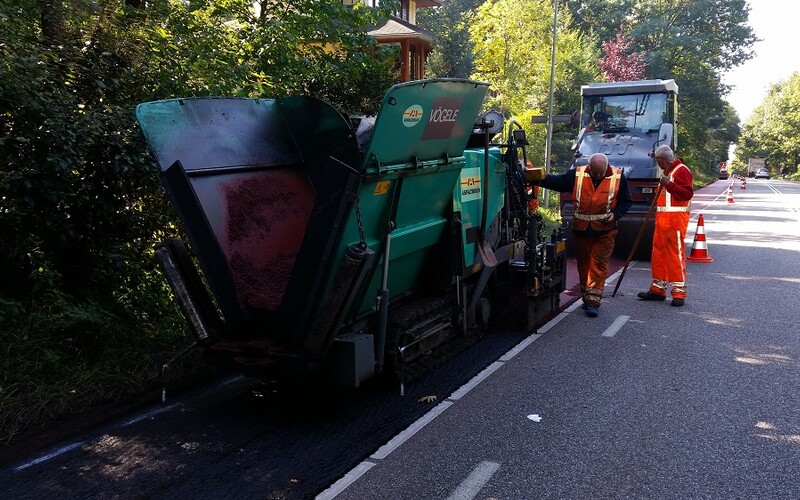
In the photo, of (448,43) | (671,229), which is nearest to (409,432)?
(671,229)

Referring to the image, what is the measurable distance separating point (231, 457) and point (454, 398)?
1.73m

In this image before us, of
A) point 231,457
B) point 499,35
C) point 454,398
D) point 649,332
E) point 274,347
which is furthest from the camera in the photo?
point 499,35

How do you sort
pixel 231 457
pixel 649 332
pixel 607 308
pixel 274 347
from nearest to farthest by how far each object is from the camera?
pixel 231 457 → pixel 274 347 → pixel 649 332 → pixel 607 308

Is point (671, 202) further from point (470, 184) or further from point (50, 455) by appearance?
point (50, 455)

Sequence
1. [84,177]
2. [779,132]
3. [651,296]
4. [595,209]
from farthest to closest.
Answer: [779,132] < [651,296] < [595,209] < [84,177]

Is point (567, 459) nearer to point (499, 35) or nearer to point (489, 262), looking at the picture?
point (489, 262)

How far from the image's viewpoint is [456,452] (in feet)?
13.5

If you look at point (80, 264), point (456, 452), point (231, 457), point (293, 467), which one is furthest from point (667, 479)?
point (80, 264)

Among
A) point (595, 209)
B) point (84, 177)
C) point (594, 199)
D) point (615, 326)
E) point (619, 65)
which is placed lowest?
point (615, 326)

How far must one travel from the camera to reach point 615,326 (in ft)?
23.6

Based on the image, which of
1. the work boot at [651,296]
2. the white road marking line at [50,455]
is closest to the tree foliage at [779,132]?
the work boot at [651,296]

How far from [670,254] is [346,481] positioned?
5.86 m

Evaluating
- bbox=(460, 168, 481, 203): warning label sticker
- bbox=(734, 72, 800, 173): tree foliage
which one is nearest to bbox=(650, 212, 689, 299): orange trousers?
bbox=(460, 168, 481, 203): warning label sticker

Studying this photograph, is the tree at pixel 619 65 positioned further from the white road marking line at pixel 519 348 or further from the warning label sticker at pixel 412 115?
the warning label sticker at pixel 412 115
